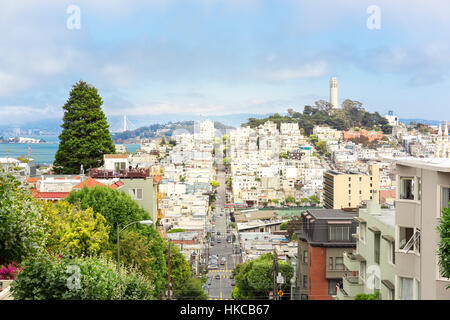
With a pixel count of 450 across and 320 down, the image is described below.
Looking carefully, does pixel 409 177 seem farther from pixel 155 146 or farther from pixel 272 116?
pixel 272 116

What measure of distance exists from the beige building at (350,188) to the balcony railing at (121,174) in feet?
184

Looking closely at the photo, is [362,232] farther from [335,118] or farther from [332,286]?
[335,118]

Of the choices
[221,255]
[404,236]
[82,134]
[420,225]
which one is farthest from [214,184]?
[420,225]

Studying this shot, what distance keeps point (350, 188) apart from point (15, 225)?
239ft

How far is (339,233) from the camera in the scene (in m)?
14.1

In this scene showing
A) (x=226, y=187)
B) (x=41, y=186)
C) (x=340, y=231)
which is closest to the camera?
(x=340, y=231)

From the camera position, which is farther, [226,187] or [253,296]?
[226,187]

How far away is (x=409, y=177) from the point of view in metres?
7.81

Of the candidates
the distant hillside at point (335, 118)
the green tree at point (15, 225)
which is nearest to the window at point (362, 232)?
the green tree at point (15, 225)

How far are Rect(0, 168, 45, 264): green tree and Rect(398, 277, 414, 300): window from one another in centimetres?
476

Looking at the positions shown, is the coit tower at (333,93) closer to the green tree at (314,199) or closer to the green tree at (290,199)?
the green tree at (290,199)

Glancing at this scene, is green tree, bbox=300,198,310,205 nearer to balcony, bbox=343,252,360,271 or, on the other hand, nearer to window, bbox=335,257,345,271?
window, bbox=335,257,345,271
